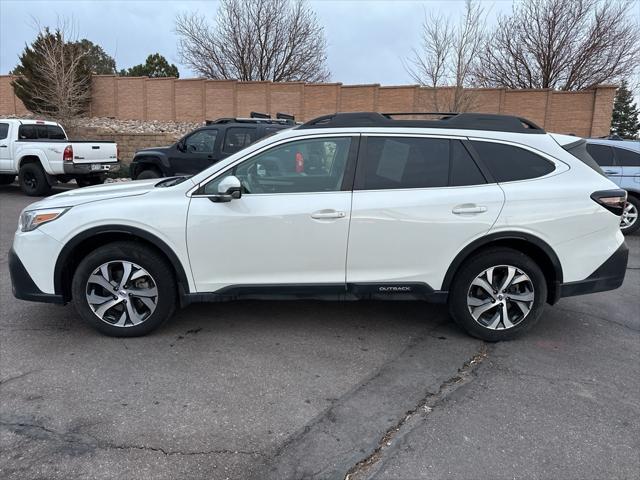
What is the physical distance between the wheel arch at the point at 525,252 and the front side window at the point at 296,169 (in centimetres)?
114

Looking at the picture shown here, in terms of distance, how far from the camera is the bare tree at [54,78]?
20797 millimetres

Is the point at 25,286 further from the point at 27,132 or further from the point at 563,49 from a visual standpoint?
the point at 563,49

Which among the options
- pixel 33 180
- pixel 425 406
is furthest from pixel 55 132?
pixel 425 406

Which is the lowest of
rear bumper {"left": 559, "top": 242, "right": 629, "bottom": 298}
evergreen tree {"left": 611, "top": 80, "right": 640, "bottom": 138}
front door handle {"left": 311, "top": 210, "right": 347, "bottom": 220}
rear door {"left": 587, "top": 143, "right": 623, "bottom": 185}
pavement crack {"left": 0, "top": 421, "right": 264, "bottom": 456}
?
pavement crack {"left": 0, "top": 421, "right": 264, "bottom": 456}

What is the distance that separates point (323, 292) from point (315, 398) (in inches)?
38.8

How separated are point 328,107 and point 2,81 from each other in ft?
58.2

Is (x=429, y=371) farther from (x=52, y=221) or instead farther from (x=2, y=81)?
(x=2, y=81)

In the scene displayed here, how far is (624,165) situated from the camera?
9328mm

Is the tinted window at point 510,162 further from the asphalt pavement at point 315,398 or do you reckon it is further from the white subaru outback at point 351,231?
the asphalt pavement at point 315,398

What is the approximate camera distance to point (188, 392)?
336cm

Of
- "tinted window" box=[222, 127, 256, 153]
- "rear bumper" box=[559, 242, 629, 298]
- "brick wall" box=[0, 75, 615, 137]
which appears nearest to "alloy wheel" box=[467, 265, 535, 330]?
"rear bumper" box=[559, 242, 629, 298]

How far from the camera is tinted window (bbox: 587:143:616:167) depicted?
938cm

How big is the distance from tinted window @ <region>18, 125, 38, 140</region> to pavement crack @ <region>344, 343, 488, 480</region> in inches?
516

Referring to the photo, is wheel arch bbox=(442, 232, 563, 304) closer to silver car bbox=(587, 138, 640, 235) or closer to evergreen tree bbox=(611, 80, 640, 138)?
silver car bbox=(587, 138, 640, 235)
